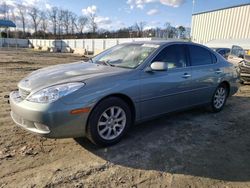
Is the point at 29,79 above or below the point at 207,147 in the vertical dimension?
above

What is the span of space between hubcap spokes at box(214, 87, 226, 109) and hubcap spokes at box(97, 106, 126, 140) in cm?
283

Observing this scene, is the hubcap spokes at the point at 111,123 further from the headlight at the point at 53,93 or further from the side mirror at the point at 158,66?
the side mirror at the point at 158,66

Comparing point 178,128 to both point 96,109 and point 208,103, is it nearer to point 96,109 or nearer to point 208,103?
point 208,103

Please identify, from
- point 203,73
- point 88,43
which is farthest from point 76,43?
point 203,73

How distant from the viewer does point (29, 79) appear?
12.1 feet

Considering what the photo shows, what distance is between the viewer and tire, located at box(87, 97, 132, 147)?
336cm

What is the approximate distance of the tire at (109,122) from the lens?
132 inches

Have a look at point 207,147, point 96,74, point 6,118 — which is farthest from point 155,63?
point 6,118

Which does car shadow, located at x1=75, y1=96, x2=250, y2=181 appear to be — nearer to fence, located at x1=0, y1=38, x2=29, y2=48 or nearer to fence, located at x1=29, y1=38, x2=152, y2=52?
fence, located at x1=29, y1=38, x2=152, y2=52

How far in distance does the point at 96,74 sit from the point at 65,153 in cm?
121

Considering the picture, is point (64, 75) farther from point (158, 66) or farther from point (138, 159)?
point (138, 159)

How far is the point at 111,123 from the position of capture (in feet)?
11.9

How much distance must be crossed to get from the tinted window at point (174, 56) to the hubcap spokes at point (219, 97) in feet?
4.88

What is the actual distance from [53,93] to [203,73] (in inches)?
125
